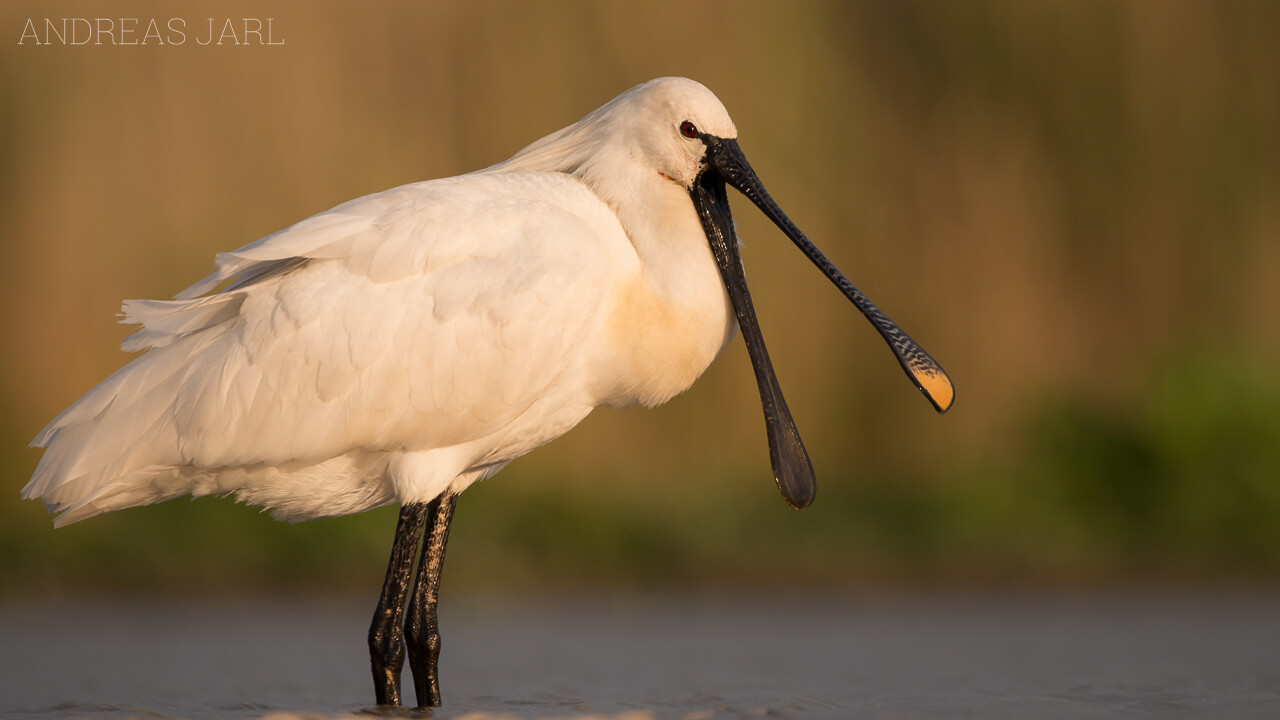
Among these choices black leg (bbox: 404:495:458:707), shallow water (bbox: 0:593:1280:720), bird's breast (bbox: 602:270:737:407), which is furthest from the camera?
black leg (bbox: 404:495:458:707)

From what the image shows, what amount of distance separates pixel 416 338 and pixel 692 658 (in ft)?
6.30

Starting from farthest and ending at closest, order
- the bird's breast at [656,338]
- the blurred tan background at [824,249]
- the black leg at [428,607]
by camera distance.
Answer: the blurred tan background at [824,249]
the black leg at [428,607]
the bird's breast at [656,338]

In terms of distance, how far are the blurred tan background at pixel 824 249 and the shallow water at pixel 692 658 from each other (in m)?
0.49

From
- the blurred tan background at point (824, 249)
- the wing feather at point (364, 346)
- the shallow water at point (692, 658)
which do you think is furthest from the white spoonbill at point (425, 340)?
the blurred tan background at point (824, 249)

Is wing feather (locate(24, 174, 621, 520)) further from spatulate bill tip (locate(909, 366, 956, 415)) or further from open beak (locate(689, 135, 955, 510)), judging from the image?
spatulate bill tip (locate(909, 366, 956, 415))

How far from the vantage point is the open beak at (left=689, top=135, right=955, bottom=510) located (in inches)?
199

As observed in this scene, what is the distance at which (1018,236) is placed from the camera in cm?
840

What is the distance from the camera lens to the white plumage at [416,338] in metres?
4.73

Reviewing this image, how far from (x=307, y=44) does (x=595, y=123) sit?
11.4ft

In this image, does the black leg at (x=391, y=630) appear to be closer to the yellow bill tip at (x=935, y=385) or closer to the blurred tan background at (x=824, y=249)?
the yellow bill tip at (x=935, y=385)

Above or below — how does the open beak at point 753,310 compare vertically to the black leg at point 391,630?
above

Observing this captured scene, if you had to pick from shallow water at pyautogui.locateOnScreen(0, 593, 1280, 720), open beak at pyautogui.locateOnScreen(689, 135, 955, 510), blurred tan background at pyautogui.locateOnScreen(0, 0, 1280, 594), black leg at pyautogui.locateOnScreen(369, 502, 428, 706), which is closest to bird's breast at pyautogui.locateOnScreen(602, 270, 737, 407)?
open beak at pyautogui.locateOnScreen(689, 135, 955, 510)

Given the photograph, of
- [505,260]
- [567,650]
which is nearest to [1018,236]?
[567,650]

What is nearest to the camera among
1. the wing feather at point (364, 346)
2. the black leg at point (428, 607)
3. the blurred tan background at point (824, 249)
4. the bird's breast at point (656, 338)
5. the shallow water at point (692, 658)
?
the wing feather at point (364, 346)
